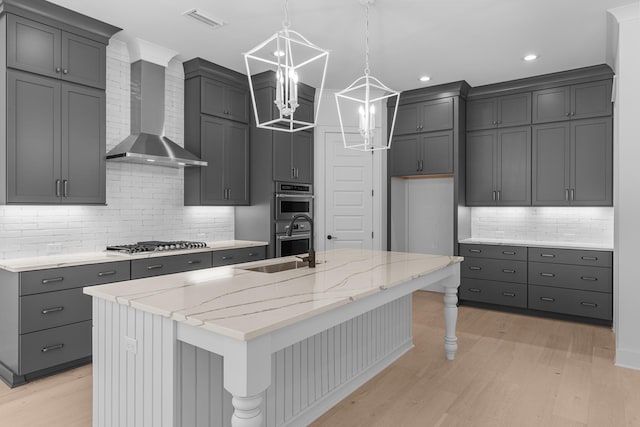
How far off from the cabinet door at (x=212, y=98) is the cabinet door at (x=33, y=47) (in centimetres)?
149

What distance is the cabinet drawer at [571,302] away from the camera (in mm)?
4527

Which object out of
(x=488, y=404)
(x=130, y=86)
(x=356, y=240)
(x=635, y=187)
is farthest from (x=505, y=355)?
(x=130, y=86)

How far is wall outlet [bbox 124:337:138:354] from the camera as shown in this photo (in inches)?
74.1

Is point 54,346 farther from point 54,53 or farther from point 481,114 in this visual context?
point 481,114

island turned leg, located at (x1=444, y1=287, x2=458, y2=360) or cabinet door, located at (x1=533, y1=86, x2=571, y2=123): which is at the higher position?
cabinet door, located at (x1=533, y1=86, x2=571, y2=123)

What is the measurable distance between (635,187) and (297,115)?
3744mm

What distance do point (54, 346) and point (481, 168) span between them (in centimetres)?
520

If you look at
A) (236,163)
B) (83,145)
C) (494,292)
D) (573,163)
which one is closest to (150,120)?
(83,145)

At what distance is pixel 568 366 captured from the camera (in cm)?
343

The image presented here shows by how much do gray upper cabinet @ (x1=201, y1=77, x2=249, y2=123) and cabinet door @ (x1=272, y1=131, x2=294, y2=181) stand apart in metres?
0.49

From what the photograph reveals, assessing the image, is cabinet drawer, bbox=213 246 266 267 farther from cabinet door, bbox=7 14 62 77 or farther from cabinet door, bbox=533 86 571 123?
cabinet door, bbox=533 86 571 123

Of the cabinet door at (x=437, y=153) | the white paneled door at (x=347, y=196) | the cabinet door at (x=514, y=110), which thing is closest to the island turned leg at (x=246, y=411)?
the white paneled door at (x=347, y=196)

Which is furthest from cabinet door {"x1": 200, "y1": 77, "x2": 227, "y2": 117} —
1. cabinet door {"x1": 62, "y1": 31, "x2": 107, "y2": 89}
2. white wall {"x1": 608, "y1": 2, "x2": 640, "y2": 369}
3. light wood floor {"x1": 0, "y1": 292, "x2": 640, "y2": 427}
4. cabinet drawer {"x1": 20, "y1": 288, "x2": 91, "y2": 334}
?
white wall {"x1": 608, "y1": 2, "x2": 640, "y2": 369}

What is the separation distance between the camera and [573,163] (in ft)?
16.2
